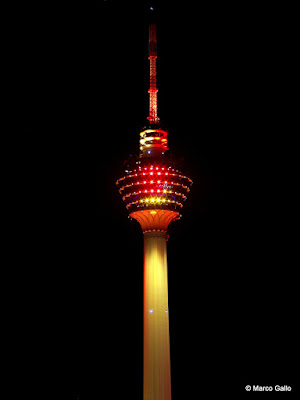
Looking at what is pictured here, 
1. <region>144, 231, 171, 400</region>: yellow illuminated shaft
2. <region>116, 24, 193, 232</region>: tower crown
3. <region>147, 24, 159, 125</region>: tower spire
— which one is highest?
<region>147, 24, 159, 125</region>: tower spire

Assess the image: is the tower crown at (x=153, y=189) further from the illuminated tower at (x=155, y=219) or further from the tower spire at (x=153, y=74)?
the tower spire at (x=153, y=74)

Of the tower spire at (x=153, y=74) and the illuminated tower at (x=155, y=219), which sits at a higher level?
the tower spire at (x=153, y=74)

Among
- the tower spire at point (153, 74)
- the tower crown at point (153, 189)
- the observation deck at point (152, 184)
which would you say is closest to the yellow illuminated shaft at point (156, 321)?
the tower crown at point (153, 189)

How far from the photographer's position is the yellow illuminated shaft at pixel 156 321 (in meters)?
37.5

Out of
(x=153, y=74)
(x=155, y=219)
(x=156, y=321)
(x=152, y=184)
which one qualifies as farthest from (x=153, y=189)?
(x=153, y=74)

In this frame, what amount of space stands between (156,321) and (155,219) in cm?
643

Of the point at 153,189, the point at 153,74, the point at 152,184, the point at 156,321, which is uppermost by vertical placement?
the point at 153,74

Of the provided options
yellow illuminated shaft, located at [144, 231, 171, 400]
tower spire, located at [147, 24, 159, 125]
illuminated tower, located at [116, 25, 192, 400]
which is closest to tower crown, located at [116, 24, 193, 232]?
illuminated tower, located at [116, 25, 192, 400]

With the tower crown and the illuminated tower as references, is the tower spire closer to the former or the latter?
the illuminated tower

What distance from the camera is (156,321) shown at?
38.3 metres

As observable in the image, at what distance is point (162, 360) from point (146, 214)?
29.8 ft

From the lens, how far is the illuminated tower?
3784 centimetres

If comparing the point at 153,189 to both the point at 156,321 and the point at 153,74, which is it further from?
the point at 153,74

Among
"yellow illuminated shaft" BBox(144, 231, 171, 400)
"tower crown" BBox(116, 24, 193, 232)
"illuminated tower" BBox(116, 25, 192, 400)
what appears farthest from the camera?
"tower crown" BBox(116, 24, 193, 232)
